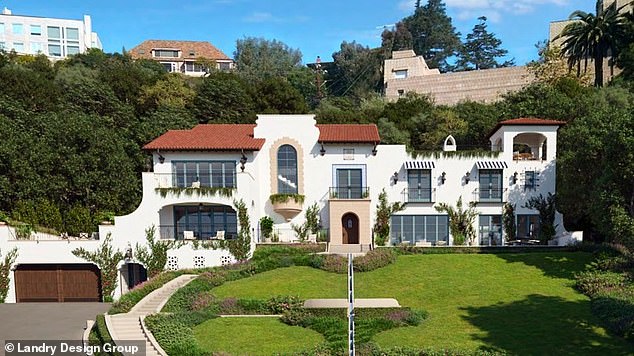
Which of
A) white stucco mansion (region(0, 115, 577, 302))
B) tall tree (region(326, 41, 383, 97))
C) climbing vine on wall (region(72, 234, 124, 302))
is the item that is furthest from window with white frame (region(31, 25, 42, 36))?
climbing vine on wall (region(72, 234, 124, 302))

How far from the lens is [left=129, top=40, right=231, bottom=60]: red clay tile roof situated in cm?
9438

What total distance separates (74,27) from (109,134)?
79.8m

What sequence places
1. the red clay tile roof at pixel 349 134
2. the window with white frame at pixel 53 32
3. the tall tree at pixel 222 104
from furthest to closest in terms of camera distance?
the window with white frame at pixel 53 32
the tall tree at pixel 222 104
the red clay tile roof at pixel 349 134

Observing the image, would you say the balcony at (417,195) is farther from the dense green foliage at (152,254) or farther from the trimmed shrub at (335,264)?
the dense green foliage at (152,254)

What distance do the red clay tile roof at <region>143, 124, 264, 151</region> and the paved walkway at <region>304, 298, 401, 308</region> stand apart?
40.1ft

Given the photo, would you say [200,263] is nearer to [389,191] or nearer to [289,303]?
[289,303]

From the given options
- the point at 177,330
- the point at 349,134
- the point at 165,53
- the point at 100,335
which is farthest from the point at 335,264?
the point at 165,53

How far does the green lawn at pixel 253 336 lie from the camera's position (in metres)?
15.9

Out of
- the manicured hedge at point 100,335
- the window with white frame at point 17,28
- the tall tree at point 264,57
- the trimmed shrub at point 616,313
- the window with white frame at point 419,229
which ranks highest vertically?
the window with white frame at point 17,28

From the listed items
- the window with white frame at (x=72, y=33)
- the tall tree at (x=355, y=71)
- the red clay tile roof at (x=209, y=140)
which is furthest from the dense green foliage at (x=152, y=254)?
the window with white frame at (x=72, y=33)

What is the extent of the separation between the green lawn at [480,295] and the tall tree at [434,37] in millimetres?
81882

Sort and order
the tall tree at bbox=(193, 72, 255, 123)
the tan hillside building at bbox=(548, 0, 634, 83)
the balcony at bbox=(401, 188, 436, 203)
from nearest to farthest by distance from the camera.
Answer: the balcony at bbox=(401, 188, 436, 203) < the tall tree at bbox=(193, 72, 255, 123) < the tan hillside building at bbox=(548, 0, 634, 83)

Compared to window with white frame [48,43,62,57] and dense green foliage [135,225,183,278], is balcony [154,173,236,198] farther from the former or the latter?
window with white frame [48,43,62,57]

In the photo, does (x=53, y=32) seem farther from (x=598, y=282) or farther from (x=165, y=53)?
(x=598, y=282)
